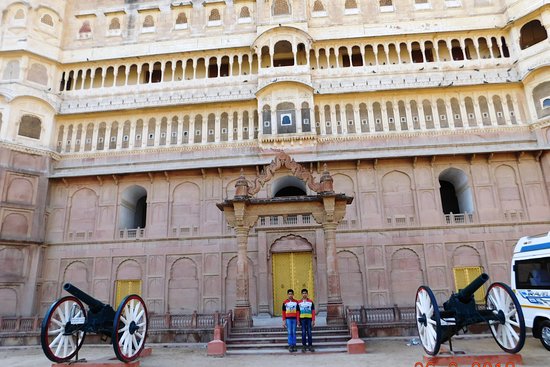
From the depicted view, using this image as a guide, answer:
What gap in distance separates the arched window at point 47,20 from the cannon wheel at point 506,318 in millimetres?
27332

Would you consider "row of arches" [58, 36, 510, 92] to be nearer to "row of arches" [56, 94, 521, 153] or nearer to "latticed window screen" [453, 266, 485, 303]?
"row of arches" [56, 94, 521, 153]

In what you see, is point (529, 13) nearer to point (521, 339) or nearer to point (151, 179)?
point (521, 339)

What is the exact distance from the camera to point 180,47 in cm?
2370

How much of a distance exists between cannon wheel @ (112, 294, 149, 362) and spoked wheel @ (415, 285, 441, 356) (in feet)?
23.7

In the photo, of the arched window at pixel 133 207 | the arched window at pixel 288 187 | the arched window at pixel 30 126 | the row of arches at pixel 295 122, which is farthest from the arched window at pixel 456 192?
the arched window at pixel 30 126

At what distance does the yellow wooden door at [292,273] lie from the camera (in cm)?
1911

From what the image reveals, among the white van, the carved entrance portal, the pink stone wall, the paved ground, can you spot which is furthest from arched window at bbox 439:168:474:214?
the carved entrance portal

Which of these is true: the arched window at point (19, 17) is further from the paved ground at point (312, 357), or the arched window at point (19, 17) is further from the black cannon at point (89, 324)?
the black cannon at point (89, 324)

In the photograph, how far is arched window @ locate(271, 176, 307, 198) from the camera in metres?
20.8

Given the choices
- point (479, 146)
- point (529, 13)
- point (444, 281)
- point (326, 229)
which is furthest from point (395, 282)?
point (529, 13)

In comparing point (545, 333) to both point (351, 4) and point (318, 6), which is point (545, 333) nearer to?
point (351, 4)

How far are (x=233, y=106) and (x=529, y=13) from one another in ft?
56.4

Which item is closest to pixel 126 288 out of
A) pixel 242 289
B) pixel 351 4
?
pixel 242 289

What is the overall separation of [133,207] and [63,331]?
47.1 feet
